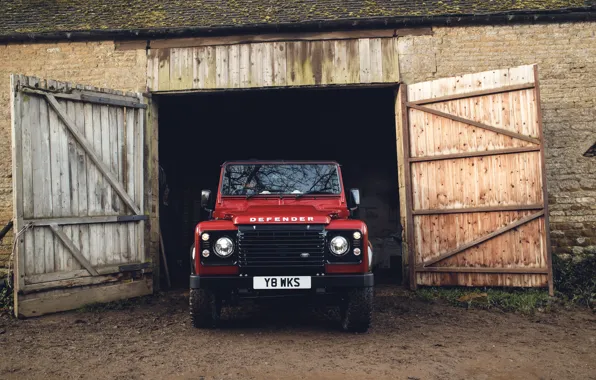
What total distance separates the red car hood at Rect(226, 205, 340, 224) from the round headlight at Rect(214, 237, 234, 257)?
0.72 ft

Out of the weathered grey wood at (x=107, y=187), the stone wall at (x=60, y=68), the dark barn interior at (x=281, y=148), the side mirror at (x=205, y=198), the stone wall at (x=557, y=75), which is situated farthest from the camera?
the dark barn interior at (x=281, y=148)

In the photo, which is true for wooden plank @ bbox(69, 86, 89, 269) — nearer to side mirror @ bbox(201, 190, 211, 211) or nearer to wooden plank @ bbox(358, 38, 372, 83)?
side mirror @ bbox(201, 190, 211, 211)

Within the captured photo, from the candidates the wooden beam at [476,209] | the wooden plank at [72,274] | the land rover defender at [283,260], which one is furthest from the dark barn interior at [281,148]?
the land rover defender at [283,260]

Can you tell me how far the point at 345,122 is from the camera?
40.3 feet

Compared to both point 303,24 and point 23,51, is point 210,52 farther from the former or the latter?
point 23,51

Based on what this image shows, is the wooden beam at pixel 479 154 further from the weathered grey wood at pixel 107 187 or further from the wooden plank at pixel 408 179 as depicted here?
the weathered grey wood at pixel 107 187

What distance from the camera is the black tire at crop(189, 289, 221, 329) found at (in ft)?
16.4

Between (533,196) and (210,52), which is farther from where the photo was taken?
(210,52)

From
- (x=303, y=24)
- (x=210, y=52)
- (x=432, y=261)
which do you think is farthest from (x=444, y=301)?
(x=210, y=52)

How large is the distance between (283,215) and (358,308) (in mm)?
1206

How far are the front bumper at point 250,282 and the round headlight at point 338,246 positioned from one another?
0.23m

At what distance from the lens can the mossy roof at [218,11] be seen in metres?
7.93

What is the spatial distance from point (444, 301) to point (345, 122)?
251 inches

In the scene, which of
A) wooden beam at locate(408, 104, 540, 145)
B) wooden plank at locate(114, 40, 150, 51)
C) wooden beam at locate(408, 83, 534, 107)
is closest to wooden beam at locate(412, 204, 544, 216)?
wooden beam at locate(408, 104, 540, 145)
